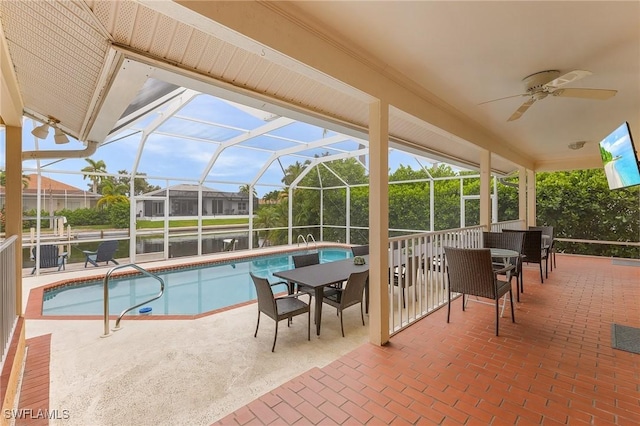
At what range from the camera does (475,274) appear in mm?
3414

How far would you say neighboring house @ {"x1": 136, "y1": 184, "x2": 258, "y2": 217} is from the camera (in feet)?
28.8

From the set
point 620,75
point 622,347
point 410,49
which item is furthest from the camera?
point 620,75

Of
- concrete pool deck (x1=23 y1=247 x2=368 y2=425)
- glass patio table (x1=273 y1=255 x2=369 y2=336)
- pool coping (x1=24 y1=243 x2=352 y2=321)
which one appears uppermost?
glass patio table (x1=273 y1=255 x2=369 y2=336)

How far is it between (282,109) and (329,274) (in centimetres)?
245

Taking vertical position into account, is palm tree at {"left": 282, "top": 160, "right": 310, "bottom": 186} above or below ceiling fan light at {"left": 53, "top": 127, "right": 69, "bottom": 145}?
above

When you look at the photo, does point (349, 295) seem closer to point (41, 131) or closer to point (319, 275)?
point (319, 275)

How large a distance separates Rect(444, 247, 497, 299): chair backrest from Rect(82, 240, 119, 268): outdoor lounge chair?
8.56 metres

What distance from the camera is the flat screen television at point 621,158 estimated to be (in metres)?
3.22

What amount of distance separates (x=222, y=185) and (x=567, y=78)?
9.63 meters

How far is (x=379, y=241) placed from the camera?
9.73 feet

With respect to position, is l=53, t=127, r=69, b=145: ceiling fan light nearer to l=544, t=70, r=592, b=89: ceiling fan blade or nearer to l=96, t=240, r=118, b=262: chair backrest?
l=96, t=240, r=118, b=262: chair backrest

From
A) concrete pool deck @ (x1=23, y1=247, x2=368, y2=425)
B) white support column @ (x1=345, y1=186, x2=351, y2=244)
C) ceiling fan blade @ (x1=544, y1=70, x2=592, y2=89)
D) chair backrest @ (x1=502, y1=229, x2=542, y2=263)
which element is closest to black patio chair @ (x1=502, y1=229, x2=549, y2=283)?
chair backrest @ (x1=502, y1=229, x2=542, y2=263)

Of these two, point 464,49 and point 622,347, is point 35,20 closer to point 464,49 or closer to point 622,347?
point 464,49

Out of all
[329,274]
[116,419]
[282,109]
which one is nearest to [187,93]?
[282,109]
